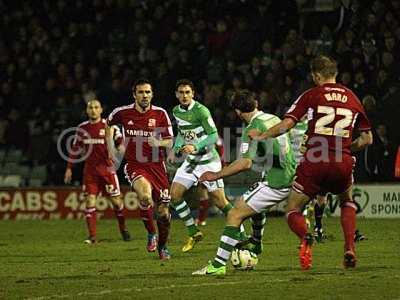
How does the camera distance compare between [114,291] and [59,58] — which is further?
[59,58]

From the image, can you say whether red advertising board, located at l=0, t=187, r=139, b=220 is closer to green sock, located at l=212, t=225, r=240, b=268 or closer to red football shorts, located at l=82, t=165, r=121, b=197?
red football shorts, located at l=82, t=165, r=121, b=197

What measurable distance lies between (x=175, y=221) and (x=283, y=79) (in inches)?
142

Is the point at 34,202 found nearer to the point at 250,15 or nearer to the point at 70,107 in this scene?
the point at 70,107

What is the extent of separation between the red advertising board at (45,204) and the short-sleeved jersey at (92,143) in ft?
14.5

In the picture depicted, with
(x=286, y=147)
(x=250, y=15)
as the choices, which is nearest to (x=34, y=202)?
(x=250, y=15)

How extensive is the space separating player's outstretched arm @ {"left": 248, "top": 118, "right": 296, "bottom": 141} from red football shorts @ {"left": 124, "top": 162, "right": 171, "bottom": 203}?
137 inches

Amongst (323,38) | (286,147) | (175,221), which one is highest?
(323,38)

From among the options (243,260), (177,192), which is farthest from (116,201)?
(243,260)

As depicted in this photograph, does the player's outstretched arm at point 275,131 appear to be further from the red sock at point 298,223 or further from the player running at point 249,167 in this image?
the red sock at point 298,223

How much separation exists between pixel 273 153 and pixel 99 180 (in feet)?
22.9

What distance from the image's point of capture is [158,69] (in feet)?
80.1

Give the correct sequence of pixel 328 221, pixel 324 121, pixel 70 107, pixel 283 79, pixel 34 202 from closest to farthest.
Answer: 1. pixel 324 121
2. pixel 328 221
3. pixel 283 79
4. pixel 34 202
5. pixel 70 107

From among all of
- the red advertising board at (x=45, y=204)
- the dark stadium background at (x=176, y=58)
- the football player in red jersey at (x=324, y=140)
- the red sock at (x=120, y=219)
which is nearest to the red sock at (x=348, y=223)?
the football player in red jersey at (x=324, y=140)

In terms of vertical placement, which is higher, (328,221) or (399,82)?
(399,82)
